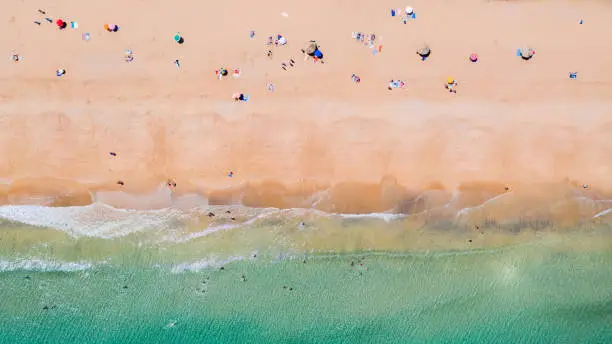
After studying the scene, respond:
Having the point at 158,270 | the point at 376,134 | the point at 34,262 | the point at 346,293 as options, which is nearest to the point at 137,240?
the point at 158,270

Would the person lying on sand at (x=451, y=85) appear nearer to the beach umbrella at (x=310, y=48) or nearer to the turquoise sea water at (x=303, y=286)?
the beach umbrella at (x=310, y=48)

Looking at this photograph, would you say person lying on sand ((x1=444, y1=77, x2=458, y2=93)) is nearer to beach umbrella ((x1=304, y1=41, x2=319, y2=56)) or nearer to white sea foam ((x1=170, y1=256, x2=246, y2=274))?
beach umbrella ((x1=304, y1=41, x2=319, y2=56))

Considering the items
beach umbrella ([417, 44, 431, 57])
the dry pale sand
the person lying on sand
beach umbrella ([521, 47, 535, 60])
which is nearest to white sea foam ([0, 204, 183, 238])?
the dry pale sand

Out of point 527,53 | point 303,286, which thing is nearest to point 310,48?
point 527,53

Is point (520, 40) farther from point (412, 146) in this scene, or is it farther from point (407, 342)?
point (407, 342)

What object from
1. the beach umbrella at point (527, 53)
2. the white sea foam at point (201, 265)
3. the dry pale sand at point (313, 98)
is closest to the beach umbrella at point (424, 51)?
the dry pale sand at point (313, 98)

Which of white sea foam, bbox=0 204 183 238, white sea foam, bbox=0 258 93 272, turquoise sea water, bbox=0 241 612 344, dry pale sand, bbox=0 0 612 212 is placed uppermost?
dry pale sand, bbox=0 0 612 212

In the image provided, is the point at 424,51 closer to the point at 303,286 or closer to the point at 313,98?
the point at 313,98
